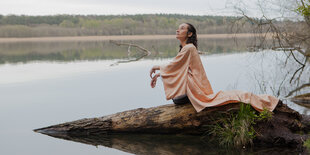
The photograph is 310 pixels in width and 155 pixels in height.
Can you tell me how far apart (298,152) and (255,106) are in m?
0.74

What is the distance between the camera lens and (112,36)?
5038 centimetres

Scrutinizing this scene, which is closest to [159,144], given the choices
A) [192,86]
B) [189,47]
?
[192,86]

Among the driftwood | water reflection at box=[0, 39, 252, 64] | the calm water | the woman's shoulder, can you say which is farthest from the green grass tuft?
water reflection at box=[0, 39, 252, 64]

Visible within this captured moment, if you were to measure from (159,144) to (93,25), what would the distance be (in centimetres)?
5174

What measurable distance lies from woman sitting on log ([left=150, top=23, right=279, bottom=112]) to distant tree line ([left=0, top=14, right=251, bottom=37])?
32133mm

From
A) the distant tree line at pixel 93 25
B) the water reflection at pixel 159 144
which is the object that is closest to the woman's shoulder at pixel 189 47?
the water reflection at pixel 159 144

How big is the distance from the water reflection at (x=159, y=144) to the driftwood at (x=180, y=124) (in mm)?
81

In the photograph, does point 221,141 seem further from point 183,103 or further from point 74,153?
point 74,153

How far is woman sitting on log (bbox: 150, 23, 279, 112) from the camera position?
4953 millimetres

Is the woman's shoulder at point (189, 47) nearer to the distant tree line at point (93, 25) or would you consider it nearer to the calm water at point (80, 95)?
the calm water at point (80, 95)

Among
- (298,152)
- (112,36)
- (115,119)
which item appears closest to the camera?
(298,152)

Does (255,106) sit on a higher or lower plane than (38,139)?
higher

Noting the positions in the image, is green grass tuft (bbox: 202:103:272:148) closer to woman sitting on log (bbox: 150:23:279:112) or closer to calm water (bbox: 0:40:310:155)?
woman sitting on log (bbox: 150:23:279:112)

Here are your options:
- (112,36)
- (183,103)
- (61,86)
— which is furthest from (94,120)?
(112,36)
